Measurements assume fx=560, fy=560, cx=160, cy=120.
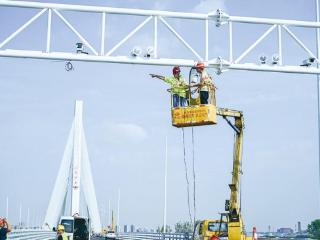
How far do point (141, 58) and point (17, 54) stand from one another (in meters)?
3.76

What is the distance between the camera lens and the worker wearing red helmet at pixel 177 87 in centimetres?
1856

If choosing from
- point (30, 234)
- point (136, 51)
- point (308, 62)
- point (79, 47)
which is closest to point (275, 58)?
point (308, 62)

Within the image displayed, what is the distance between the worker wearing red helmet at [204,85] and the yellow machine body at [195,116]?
0.37 m

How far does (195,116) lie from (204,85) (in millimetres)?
1173

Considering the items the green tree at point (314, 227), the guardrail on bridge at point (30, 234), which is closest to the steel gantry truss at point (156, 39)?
the guardrail on bridge at point (30, 234)

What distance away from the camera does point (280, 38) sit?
18.1 m

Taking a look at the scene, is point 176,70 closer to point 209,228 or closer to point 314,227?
point 209,228

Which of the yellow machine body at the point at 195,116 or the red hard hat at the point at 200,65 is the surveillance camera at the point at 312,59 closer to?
the yellow machine body at the point at 195,116

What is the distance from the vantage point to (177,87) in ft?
62.0

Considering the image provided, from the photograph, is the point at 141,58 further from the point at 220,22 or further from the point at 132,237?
the point at 132,237

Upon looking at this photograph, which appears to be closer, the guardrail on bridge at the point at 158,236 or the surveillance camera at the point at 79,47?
the surveillance camera at the point at 79,47

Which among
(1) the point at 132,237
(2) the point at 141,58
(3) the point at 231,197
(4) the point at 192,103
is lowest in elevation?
(1) the point at 132,237

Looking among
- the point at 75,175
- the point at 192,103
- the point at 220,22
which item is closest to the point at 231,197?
the point at 192,103

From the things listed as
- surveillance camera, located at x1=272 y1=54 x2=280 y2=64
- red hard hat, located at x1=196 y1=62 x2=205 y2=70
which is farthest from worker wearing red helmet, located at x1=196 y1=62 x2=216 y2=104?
surveillance camera, located at x1=272 y1=54 x2=280 y2=64
